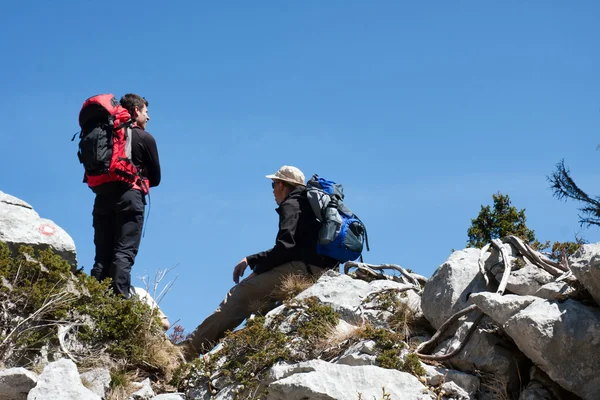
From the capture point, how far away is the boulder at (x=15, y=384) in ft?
23.6

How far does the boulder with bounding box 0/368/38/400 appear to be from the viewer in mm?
7184

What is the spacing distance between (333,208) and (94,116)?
10.8ft

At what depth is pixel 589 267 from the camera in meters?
6.41

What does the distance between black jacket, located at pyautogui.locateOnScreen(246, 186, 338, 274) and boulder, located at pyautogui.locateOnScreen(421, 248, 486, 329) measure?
6.86 ft

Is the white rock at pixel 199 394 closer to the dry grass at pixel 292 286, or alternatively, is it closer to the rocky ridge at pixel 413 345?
the rocky ridge at pixel 413 345

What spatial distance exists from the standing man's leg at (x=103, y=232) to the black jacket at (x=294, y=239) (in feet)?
6.03

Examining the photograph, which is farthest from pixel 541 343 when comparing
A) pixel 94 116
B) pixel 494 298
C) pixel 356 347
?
pixel 94 116

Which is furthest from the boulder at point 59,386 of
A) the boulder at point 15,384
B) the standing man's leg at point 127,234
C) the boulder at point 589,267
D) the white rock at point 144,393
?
the boulder at point 589,267

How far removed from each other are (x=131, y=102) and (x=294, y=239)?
288 cm

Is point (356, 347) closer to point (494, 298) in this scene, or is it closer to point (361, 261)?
point (494, 298)

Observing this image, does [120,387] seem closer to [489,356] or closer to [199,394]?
[199,394]

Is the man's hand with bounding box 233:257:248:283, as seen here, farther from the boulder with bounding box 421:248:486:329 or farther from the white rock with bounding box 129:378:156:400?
the boulder with bounding box 421:248:486:329

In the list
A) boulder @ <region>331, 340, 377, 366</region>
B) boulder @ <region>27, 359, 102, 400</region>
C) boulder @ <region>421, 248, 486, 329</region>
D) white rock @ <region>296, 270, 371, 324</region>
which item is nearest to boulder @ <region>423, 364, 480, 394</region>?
boulder @ <region>331, 340, 377, 366</region>

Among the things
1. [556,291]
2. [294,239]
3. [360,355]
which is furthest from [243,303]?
[556,291]
